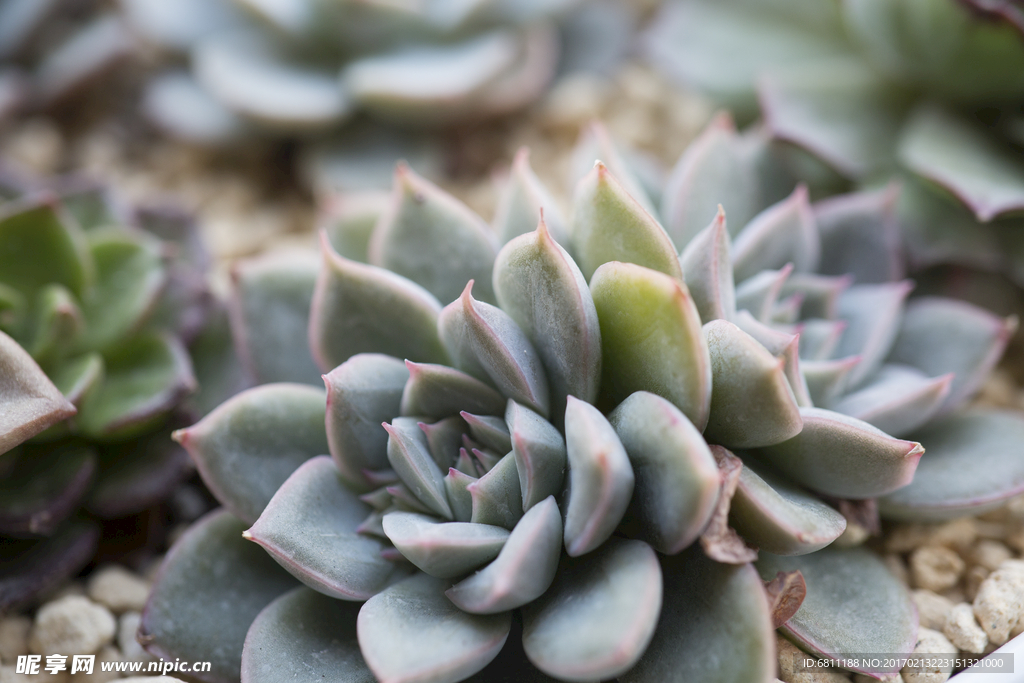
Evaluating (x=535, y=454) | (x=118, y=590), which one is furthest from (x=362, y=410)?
(x=118, y=590)

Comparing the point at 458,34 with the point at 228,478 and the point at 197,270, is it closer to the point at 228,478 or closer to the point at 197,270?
the point at 197,270

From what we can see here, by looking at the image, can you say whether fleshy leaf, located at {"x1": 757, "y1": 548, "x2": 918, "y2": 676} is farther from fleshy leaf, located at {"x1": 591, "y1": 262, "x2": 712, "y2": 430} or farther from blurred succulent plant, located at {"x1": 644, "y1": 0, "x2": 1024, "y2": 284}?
blurred succulent plant, located at {"x1": 644, "y1": 0, "x2": 1024, "y2": 284}

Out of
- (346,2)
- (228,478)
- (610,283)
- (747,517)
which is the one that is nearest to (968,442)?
(747,517)

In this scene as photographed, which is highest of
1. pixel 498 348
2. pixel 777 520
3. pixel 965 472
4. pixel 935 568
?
pixel 498 348

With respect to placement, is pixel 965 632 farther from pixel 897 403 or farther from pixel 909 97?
pixel 909 97

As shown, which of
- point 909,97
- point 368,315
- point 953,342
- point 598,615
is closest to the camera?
point 598,615
